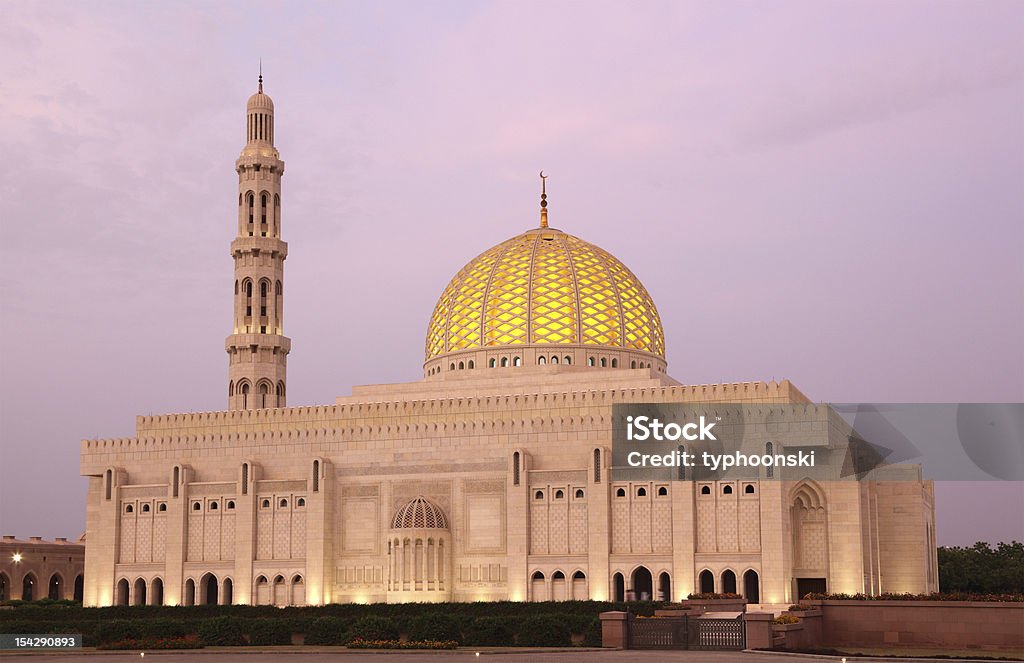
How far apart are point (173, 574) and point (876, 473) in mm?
25697

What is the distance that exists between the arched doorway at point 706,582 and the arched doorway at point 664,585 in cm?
101

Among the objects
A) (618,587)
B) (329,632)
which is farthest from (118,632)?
(618,587)

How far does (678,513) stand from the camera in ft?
150

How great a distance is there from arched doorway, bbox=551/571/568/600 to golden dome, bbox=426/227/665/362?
38.3 ft

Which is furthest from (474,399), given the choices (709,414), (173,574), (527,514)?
(173,574)

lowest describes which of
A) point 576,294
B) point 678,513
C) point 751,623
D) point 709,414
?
point 751,623

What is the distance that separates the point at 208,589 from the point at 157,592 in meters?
2.03

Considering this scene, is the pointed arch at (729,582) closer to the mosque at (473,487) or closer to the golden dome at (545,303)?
the mosque at (473,487)

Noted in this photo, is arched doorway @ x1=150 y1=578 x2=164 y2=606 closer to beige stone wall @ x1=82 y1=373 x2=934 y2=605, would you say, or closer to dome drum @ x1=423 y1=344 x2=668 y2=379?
beige stone wall @ x1=82 y1=373 x2=934 y2=605

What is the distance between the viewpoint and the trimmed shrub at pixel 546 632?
34447mm

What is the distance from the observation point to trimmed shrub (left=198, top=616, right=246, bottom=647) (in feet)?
122

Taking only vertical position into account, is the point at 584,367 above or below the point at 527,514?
above

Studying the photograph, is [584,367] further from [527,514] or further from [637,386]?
[527,514]

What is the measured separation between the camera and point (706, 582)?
45.7m
